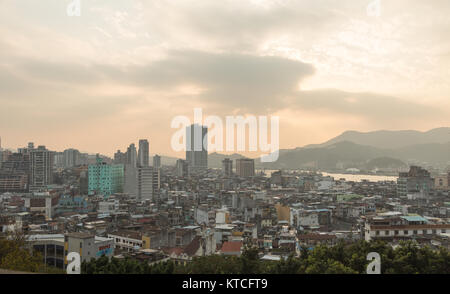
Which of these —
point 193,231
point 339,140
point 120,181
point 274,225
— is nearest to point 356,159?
point 339,140

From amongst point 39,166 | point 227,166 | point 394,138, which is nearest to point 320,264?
point 39,166

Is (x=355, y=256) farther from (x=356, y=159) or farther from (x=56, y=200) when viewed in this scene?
(x=356, y=159)

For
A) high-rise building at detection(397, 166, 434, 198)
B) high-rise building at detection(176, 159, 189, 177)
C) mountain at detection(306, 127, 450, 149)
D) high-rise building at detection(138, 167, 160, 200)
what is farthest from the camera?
mountain at detection(306, 127, 450, 149)

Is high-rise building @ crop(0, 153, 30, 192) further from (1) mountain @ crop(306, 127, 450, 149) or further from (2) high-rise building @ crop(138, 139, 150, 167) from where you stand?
(1) mountain @ crop(306, 127, 450, 149)

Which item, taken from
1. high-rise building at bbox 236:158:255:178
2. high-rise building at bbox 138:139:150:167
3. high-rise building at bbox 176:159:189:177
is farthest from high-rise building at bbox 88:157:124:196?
high-rise building at bbox 236:158:255:178

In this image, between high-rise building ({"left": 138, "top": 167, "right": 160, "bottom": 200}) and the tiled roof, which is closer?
the tiled roof

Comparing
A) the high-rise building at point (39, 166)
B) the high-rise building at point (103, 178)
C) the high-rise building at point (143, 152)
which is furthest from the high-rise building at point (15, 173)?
the high-rise building at point (143, 152)

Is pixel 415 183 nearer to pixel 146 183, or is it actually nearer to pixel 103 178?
pixel 146 183
